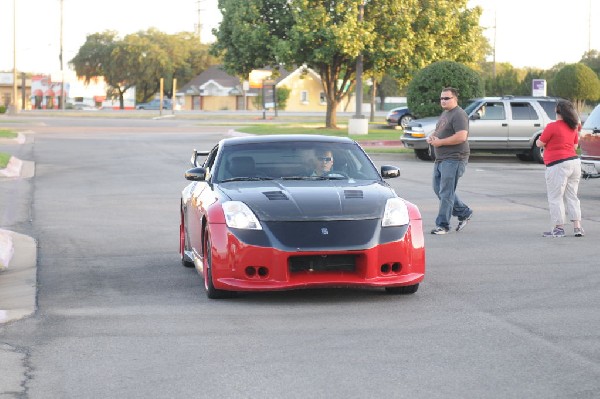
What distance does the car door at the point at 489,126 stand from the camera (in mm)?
31484

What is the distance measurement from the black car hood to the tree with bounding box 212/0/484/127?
36.4m

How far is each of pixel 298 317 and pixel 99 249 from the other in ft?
16.5

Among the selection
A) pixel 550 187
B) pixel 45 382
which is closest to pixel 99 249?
pixel 550 187

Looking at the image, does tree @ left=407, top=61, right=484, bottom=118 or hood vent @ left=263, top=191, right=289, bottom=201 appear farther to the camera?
tree @ left=407, top=61, right=484, bottom=118

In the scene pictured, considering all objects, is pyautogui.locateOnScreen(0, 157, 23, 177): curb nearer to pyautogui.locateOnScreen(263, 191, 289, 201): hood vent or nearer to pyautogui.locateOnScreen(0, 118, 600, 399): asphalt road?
pyautogui.locateOnScreen(0, 118, 600, 399): asphalt road

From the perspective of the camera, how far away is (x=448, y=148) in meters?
14.2

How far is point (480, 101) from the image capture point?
1246 inches

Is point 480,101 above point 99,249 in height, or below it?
above

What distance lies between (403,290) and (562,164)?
5.45 meters

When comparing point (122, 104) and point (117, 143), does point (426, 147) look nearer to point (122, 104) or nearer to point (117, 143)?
point (117, 143)

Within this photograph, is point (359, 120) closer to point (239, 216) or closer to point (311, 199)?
point (311, 199)

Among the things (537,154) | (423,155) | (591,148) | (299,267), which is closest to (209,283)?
(299,267)

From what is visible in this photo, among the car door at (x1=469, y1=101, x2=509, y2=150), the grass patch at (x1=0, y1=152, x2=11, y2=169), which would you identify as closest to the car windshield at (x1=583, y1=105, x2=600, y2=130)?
the car door at (x1=469, y1=101, x2=509, y2=150)

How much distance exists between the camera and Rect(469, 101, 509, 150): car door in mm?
31484
